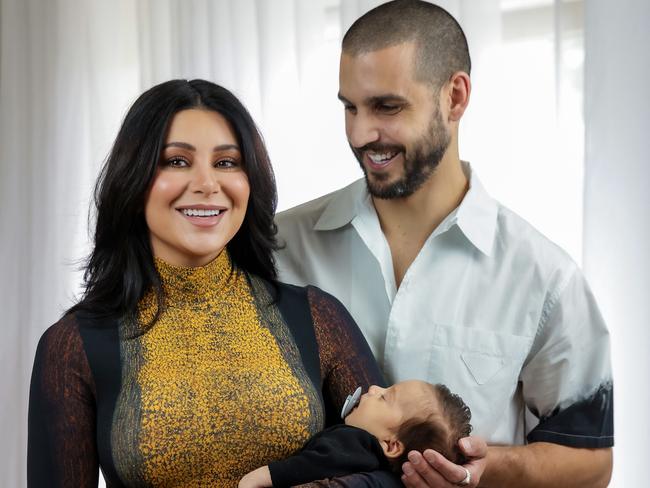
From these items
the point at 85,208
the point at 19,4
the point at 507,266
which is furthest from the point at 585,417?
the point at 19,4

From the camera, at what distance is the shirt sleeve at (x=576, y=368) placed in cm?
184

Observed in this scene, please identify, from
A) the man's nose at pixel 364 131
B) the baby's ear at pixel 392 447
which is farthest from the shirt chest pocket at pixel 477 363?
the man's nose at pixel 364 131

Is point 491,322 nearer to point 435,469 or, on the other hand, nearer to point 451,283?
point 451,283

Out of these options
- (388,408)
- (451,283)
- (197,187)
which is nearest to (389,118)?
(451,283)

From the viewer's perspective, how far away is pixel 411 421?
1563mm

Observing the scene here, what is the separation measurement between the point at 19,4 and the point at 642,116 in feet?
6.13

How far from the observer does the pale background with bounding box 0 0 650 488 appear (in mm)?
2143

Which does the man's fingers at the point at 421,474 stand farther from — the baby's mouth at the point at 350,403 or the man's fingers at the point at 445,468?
the baby's mouth at the point at 350,403

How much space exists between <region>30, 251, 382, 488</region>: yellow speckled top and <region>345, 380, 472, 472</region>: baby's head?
71 millimetres

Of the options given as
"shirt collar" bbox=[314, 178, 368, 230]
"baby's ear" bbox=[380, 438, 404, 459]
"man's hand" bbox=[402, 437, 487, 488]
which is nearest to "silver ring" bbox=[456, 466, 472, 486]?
"man's hand" bbox=[402, 437, 487, 488]

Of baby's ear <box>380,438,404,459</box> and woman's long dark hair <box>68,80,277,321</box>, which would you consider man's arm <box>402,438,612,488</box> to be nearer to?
baby's ear <box>380,438,404,459</box>

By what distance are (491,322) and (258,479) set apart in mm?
587

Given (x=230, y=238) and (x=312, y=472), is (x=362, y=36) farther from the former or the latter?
(x=312, y=472)

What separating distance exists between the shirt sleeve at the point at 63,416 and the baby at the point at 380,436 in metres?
0.27
